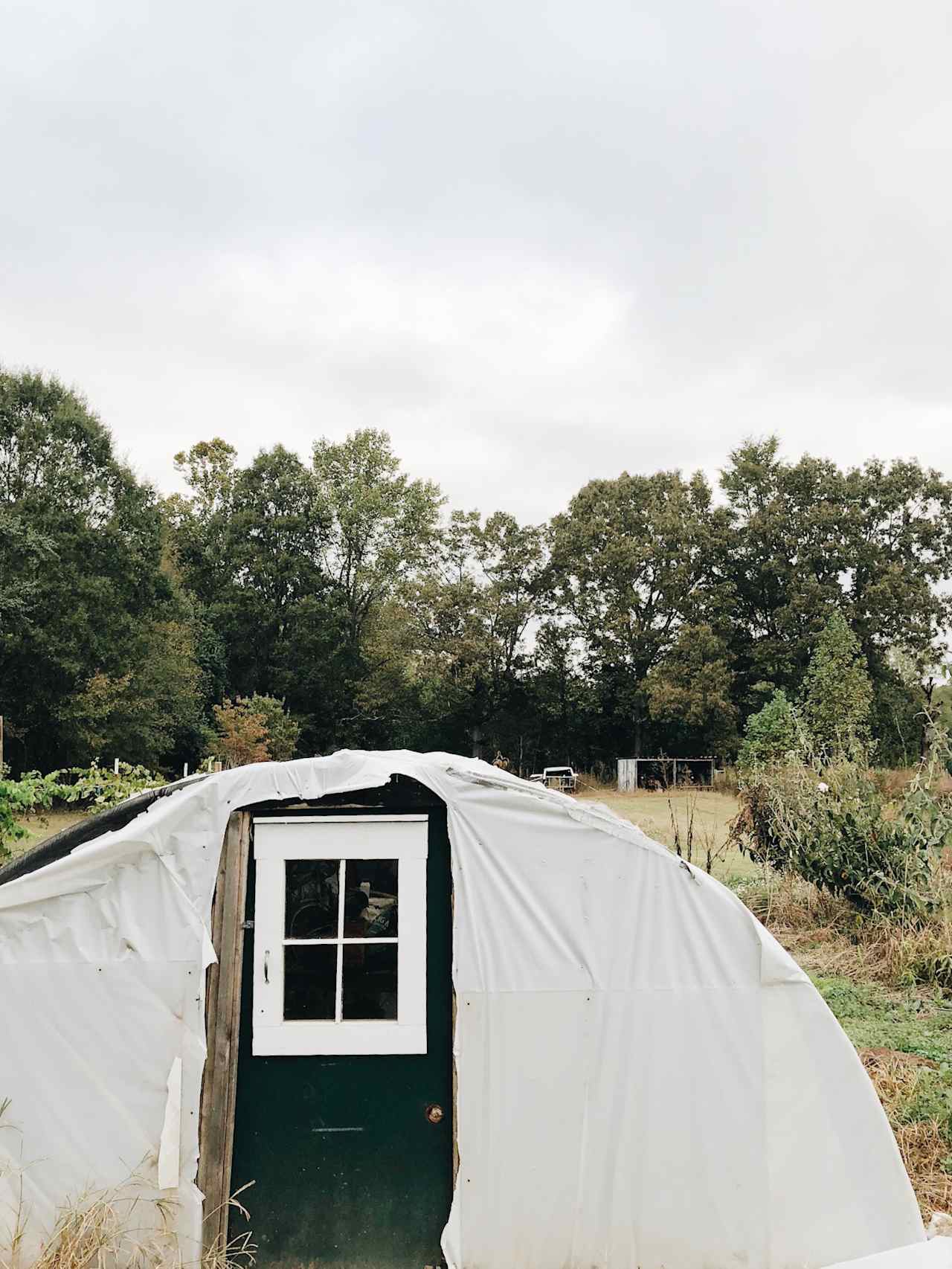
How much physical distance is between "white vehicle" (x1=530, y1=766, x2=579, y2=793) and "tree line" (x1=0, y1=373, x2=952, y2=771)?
2712 mm

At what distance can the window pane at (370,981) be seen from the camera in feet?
13.9

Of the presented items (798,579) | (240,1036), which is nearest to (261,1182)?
(240,1036)

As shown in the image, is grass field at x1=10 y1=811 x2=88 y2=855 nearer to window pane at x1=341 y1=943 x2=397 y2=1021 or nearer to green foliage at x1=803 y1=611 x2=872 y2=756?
window pane at x1=341 y1=943 x2=397 y2=1021

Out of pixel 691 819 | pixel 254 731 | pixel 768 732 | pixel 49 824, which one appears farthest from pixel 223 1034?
pixel 254 731

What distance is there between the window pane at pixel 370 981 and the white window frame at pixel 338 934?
5 cm

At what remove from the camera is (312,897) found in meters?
4.33

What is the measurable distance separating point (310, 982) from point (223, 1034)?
404 millimetres

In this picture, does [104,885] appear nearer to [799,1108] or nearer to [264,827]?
[264,827]

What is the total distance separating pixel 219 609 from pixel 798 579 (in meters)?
17.4

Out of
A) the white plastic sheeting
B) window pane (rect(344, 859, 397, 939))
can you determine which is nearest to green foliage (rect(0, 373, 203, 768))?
window pane (rect(344, 859, 397, 939))

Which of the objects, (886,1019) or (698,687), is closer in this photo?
(886,1019)

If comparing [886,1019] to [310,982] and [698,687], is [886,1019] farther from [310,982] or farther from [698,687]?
[698,687]

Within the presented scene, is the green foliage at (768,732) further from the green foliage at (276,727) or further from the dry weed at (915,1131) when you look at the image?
the dry weed at (915,1131)

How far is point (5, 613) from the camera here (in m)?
22.1
